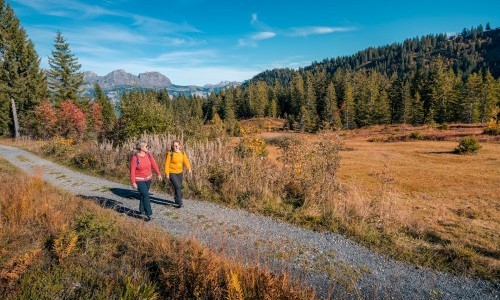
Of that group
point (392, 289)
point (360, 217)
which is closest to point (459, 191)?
point (360, 217)

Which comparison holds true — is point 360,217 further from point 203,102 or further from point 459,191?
point 203,102

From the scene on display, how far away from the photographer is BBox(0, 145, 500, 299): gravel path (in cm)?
456

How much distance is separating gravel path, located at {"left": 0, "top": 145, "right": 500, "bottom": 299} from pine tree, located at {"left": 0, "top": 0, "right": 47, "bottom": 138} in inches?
1344

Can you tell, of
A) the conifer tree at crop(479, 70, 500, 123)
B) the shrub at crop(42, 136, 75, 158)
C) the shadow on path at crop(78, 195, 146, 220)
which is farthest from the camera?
the conifer tree at crop(479, 70, 500, 123)

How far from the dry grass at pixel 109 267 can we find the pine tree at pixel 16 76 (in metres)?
35.9

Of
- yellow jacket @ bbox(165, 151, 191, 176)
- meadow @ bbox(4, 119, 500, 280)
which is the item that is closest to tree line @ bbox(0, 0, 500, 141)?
meadow @ bbox(4, 119, 500, 280)

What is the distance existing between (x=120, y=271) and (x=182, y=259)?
0.83 metres

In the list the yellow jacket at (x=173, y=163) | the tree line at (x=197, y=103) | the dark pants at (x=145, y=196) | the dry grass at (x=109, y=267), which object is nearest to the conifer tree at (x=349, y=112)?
the tree line at (x=197, y=103)

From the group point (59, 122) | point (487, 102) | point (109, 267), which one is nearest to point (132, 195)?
point (109, 267)

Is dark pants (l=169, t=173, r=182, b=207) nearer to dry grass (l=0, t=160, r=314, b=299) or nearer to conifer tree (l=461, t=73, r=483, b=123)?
dry grass (l=0, t=160, r=314, b=299)

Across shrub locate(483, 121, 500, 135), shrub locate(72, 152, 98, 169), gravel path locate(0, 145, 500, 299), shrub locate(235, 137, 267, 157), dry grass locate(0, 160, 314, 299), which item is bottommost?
shrub locate(483, 121, 500, 135)

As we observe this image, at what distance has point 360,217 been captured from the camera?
7.45 metres

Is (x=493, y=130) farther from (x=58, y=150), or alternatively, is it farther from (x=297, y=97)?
(x=297, y=97)

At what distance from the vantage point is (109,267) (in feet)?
14.2
